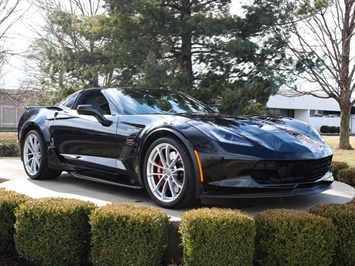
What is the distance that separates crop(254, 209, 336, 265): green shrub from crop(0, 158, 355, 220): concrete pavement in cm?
61

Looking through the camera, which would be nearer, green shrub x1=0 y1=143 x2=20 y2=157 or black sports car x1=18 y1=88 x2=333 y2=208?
black sports car x1=18 y1=88 x2=333 y2=208

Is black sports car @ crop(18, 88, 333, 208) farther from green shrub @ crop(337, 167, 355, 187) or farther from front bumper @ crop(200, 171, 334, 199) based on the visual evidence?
green shrub @ crop(337, 167, 355, 187)

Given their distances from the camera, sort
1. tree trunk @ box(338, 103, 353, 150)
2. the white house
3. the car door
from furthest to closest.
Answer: the white house
tree trunk @ box(338, 103, 353, 150)
the car door

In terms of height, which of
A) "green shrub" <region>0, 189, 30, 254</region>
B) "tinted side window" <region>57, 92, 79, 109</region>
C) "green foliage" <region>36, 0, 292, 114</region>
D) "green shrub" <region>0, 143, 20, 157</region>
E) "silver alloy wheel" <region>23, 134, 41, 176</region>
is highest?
"green foliage" <region>36, 0, 292, 114</region>

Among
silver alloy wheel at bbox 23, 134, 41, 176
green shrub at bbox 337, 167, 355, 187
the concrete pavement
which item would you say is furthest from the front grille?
silver alloy wheel at bbox 23, 134, 41, 176

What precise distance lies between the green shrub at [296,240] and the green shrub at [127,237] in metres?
0.79

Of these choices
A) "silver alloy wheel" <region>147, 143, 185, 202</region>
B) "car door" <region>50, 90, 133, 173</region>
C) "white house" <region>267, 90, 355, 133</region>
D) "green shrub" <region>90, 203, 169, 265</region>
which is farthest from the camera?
"white house" <region>267, 90, 355, 133</region>

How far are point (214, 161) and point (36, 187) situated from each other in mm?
2545

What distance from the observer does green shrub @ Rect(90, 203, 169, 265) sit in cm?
295

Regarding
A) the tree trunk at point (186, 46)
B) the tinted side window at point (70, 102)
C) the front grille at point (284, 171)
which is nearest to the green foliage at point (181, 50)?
the tree trunk at point (186, 46)

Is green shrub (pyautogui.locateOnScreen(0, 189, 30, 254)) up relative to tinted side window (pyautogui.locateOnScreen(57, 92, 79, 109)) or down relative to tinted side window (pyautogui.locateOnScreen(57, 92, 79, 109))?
down

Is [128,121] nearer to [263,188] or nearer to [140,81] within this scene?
[263,188]

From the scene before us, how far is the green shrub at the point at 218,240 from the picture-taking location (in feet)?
9.33

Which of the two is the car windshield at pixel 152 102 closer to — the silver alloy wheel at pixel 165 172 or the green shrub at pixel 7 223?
the silver alloy wheel at pixel 165 172
